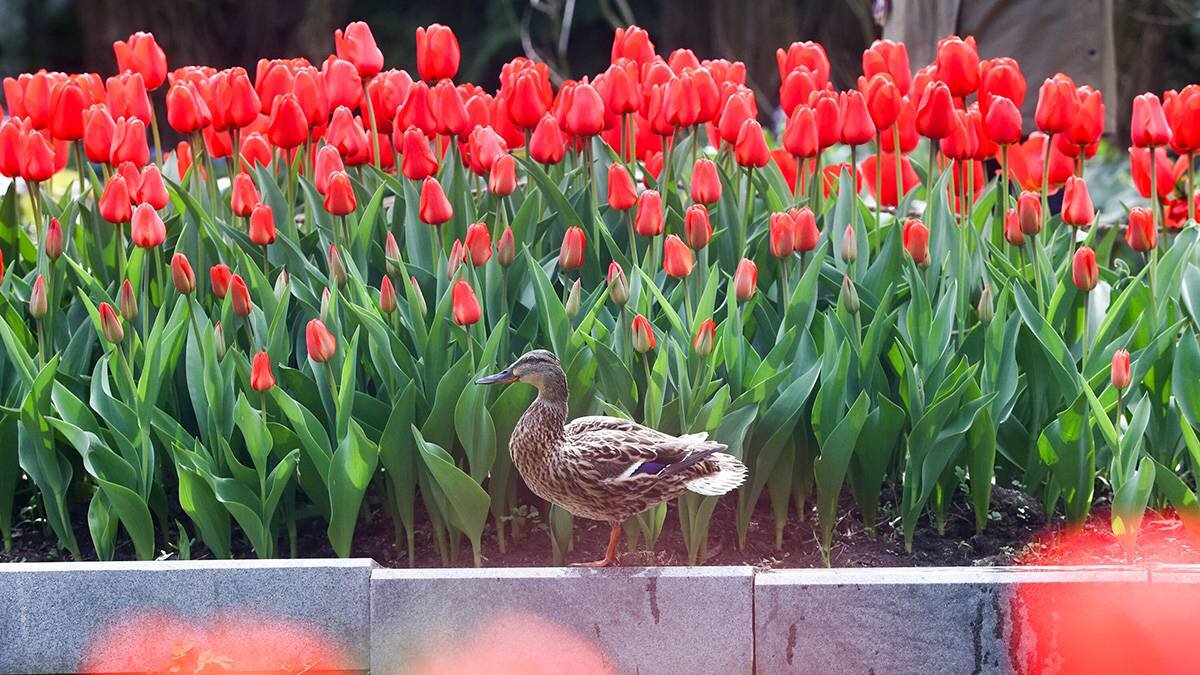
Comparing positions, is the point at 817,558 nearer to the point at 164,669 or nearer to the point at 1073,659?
the point at 1073,659

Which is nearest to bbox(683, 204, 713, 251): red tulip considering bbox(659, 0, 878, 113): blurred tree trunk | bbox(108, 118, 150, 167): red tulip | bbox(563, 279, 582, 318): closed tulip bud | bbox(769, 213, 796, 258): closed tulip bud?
bbox(769, 213, 796, 258): closed tulip bud

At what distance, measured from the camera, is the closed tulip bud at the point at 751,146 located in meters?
3.44

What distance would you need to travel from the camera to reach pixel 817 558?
10.5 ft

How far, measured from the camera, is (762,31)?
13.3m

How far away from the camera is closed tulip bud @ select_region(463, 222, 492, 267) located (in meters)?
3.14

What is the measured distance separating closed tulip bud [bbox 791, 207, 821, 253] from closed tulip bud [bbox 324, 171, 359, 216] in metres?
0.95

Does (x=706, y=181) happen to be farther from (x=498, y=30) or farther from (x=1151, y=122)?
(x=498, y=30)

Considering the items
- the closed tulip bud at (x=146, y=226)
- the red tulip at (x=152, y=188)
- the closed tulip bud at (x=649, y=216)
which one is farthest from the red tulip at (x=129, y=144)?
the closed tulip bud at (x=649, y=216)

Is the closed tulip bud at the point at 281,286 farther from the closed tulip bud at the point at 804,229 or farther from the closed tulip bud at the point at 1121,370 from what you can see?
the closed tulip bud at the point at 1121,370

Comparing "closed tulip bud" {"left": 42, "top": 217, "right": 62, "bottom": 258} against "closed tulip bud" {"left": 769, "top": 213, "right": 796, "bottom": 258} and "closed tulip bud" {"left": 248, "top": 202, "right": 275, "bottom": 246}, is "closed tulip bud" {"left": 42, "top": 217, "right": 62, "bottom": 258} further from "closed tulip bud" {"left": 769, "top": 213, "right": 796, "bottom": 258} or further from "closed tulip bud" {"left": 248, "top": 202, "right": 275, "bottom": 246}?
"closed tulip bud" {"left": 769, "top": 213, "right": 796, "bottom": 258}

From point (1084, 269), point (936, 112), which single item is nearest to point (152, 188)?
point (936, 112)

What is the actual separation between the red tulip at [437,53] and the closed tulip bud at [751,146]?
0.82 m

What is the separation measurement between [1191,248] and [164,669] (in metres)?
2.38

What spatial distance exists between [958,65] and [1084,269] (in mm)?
793
